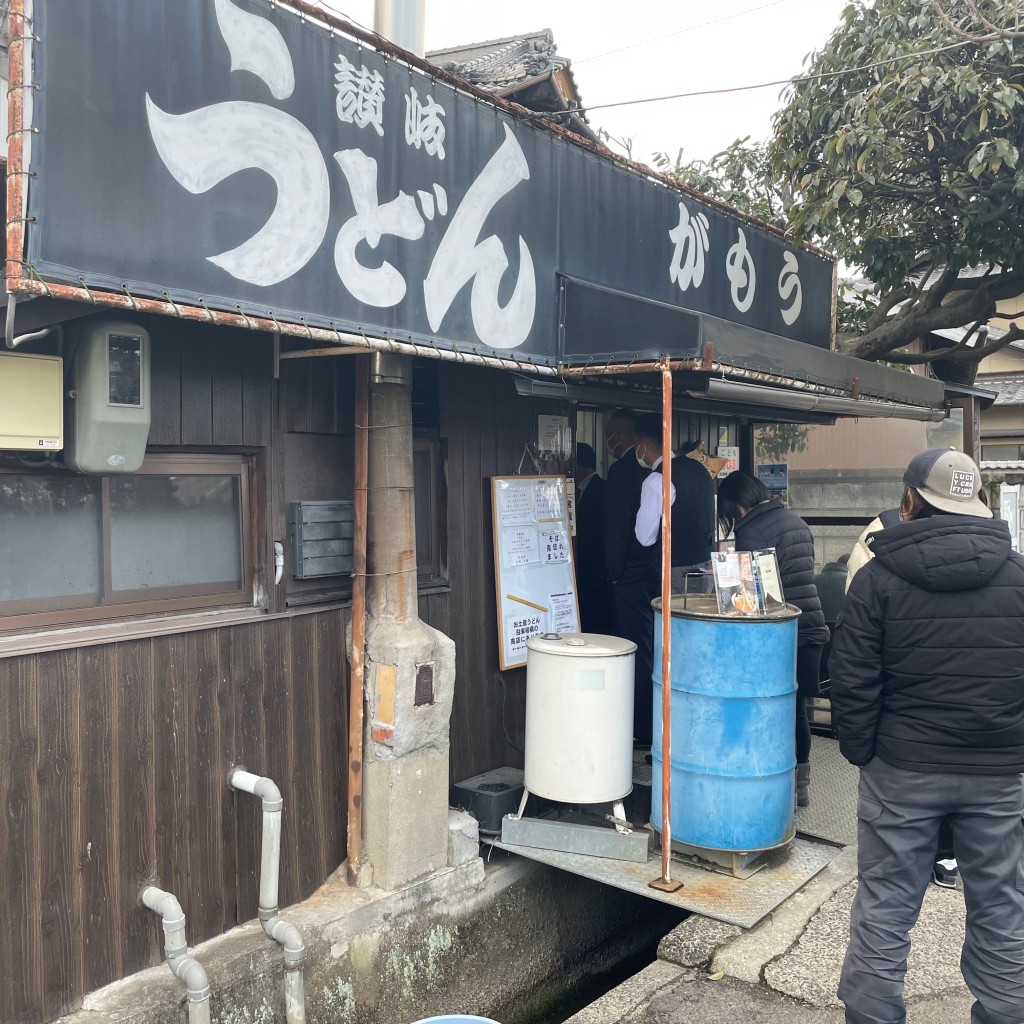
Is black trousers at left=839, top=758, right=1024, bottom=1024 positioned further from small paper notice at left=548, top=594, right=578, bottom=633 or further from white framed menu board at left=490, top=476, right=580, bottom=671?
small paper notice at left=548, top=594, right=578, bottom=633

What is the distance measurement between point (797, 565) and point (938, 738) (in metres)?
2.76

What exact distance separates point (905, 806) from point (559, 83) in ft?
19.3

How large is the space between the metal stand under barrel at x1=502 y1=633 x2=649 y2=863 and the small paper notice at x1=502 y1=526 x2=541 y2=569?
0.84 m

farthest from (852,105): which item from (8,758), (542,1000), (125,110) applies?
(8,758)

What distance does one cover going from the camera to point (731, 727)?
511 centimetres

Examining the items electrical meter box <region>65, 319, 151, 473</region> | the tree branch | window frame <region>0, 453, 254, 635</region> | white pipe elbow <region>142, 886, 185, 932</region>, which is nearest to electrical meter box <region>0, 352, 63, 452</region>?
electrical meter box <region>65, 319, 151, 473</region>

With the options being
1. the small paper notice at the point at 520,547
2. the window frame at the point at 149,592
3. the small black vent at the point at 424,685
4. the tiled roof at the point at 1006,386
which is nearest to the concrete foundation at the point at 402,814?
the small black vent at the point at 424,685

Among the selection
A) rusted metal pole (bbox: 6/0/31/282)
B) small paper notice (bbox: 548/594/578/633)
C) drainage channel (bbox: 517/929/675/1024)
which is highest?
rusted metal pole (bbox: 6/0/31/282)

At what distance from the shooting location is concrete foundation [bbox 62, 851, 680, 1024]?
423cm

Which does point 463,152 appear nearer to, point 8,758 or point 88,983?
point 8,758

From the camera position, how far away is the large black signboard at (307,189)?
3047 mm

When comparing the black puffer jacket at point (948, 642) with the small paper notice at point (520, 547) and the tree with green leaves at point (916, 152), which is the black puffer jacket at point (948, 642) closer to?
the small paper notice at point (520, 547)

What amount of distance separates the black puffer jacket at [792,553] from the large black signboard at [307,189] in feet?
5.98

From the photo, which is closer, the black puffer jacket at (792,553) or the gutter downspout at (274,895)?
the gutter downspout at (274,895)
